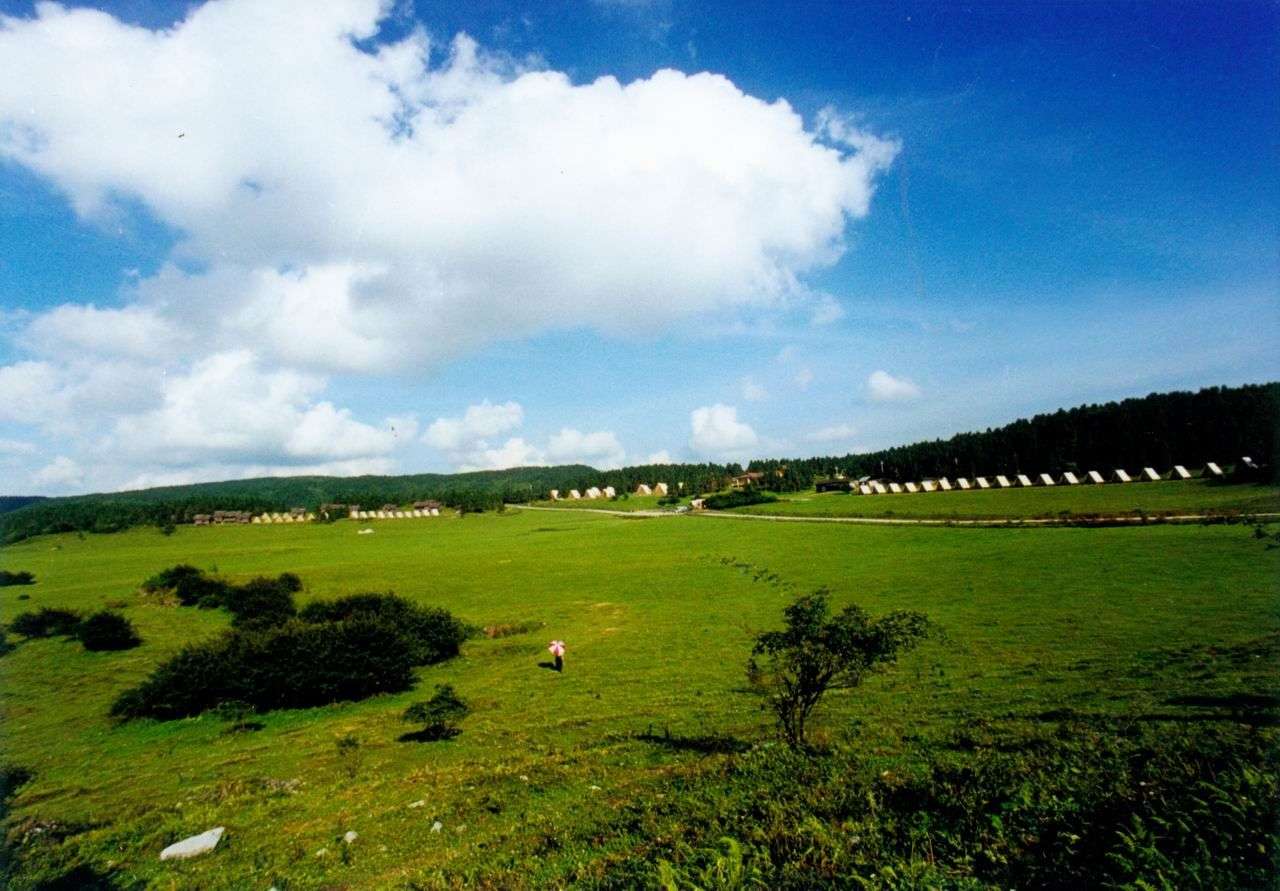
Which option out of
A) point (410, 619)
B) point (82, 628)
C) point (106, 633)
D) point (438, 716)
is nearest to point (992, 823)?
point (438, 716)

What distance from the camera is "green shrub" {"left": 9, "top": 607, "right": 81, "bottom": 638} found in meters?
36.3

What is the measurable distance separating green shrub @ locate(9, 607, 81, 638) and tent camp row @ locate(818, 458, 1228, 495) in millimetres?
135377

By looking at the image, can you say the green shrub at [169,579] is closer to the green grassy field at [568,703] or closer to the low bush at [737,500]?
the green grassy field at [568,703]

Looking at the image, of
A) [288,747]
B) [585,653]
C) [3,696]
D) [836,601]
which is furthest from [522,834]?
[3,696]

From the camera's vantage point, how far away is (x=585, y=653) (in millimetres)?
29219

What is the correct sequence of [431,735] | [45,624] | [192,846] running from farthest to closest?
[45,624], [431,735], [192,846]

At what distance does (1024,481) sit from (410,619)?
493ft

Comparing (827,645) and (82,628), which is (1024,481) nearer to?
(827,645)

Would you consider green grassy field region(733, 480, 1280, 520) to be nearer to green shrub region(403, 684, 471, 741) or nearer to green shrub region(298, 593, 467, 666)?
green shrub region(298, 593, 467, 666)

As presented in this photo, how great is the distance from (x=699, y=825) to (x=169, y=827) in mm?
12566

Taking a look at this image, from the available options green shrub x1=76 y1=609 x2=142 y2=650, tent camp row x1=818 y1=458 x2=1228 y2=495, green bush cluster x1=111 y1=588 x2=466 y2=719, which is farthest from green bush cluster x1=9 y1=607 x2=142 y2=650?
tent camp row x1=818 y1=458 x2=1228 y2=495

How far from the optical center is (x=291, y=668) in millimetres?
24859

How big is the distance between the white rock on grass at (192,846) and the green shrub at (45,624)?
114ft

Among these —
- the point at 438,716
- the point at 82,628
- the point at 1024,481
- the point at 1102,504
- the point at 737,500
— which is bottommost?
the point at 438,716
